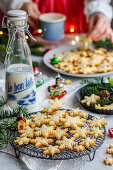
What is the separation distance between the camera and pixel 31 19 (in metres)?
1.62

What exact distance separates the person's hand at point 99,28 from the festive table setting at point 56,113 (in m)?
0.28

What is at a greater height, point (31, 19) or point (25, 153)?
point (31, 19)

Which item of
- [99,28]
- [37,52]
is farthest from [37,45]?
[99,28]

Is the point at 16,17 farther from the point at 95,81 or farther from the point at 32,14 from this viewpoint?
the point at 32,14

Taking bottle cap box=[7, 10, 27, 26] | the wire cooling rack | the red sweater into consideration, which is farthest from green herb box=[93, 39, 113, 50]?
the wire cooling rack

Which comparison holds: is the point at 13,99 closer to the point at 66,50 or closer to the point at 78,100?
the point at 78,100

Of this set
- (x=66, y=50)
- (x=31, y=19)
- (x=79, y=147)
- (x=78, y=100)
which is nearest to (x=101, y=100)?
(x=78, y=100)

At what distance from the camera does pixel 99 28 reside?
164 cm

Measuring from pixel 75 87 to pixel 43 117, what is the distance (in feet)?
1.22

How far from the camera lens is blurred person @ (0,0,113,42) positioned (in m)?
1.63

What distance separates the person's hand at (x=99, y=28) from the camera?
1.62 metres

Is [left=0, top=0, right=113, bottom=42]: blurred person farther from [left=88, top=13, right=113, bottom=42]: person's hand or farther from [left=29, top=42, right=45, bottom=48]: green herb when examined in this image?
[left=29, top=42, right=45, bottom=48]: green herb

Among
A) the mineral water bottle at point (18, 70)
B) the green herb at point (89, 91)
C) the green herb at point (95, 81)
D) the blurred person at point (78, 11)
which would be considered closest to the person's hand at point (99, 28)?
the blurred person at point (78, 11)

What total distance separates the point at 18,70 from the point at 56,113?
20 centimetres
